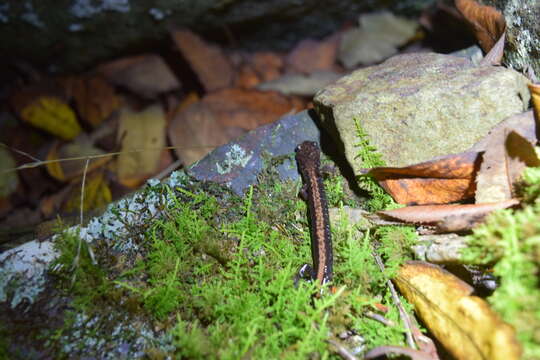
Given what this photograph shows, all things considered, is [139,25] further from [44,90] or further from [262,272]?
[262,272]

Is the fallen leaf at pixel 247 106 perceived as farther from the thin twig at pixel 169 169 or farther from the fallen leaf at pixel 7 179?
the fallen leaf at pixel 7 179

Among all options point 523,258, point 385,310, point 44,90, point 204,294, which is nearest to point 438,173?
point 523,258

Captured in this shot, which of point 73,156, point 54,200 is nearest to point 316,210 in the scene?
point 54,200

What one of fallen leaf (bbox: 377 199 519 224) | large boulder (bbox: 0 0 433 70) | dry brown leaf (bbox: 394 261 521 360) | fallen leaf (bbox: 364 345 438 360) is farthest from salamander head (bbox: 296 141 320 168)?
large boulder (bbox: 0 0 433 70)

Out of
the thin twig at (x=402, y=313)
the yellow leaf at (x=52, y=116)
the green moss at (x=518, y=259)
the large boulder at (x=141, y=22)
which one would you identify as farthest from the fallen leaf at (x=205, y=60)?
the green moss at (x=518, y=259)

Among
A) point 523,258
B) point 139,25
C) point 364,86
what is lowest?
point 523,258
